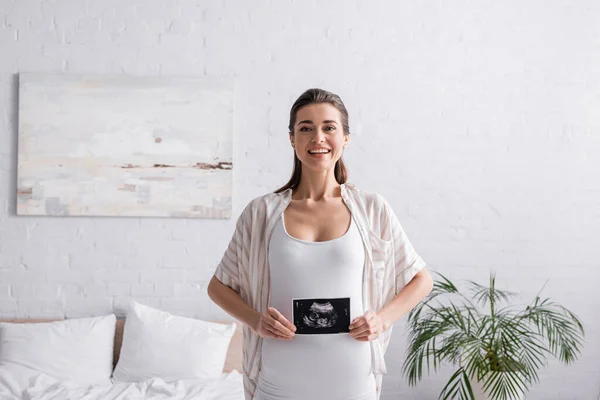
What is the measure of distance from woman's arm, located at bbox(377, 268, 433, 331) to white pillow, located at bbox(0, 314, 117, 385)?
197 centimetres

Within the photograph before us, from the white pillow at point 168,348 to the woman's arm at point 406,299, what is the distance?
1.71 m

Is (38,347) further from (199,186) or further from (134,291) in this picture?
(199,186)

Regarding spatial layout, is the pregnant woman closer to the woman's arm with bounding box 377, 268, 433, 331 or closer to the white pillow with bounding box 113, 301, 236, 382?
the woman's arm with bounding box 377, 268, 433, 331

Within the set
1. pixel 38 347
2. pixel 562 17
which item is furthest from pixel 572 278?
pixel 38 347

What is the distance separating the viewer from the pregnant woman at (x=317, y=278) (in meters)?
1.43

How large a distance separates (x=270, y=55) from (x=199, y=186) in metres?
0.80

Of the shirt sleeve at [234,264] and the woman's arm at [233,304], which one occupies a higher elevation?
the shirt sleeve at [234,264]

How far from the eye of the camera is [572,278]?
134 inches

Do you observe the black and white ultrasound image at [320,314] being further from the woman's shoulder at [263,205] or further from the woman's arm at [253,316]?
the woman's shoulder at [263,205]

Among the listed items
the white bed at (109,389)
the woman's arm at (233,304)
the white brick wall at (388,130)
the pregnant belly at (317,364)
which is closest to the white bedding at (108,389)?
the white bed at (109,389)

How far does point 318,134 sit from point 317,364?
0.55 meters

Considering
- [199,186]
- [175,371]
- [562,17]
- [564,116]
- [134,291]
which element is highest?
[562,17]

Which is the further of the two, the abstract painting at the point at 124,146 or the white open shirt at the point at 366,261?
the abstract painting at the point at 124,146

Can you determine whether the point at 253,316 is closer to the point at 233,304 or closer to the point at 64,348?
the point at 233,304
